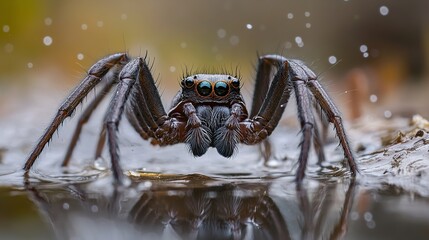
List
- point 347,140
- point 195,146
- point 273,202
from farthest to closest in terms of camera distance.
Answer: point 195,146, point 347,140, point 273,202

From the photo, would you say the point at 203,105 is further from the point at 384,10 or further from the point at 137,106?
the point at 384,10

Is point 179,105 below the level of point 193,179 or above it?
above

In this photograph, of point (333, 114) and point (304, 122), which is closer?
point (304, 122)

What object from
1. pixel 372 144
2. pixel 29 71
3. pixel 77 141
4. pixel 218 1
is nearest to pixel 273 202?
pixel 372 144

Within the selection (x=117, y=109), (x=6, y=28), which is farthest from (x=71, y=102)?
(x=6, y=28)

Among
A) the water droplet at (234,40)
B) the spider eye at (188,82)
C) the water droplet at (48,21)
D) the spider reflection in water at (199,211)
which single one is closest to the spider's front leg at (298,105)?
the spider reflection in water at (199,211)

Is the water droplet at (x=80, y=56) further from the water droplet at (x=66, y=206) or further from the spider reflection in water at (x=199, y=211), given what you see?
the water droplet at (x=66, y=206)

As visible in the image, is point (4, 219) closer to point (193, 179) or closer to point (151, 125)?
point (193, 179)
